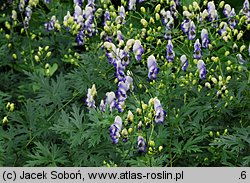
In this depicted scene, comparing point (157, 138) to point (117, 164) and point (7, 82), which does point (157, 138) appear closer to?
point (117, 164)

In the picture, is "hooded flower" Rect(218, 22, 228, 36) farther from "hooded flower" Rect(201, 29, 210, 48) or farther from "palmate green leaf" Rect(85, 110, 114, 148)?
"palmate green leaf" Rect(85, 110, 114, 148)

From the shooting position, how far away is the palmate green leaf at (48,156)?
322cm

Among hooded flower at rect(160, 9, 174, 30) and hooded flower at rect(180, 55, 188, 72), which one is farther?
hooded flower at rect(160, 9, 174, 30)

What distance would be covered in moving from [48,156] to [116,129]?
45cm

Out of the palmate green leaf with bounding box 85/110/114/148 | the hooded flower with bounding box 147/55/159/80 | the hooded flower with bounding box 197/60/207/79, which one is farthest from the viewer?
the hooded flower with bounding box 197/60/207/79

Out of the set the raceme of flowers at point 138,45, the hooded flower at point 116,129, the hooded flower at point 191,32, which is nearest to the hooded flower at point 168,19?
the raceme of flowers at point 138,45

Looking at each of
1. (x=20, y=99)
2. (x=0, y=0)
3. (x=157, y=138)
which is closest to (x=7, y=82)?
(x=20, y=99)

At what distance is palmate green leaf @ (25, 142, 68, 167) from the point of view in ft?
10.6

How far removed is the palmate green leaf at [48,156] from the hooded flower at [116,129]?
1.06 ft

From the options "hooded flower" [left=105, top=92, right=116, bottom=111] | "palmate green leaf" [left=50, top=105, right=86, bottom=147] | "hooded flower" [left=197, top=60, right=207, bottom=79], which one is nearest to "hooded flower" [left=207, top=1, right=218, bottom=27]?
"hooded flower" [left=197, top=60, right=207, bottom=79]

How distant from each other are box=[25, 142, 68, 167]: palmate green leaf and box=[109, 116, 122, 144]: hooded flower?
1.06ft

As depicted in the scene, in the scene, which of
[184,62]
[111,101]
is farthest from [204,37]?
[111,101]

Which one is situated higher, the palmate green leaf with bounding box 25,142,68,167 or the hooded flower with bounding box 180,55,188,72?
the hooded flower with bounding box 180,55,188,72

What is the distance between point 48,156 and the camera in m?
3.28
